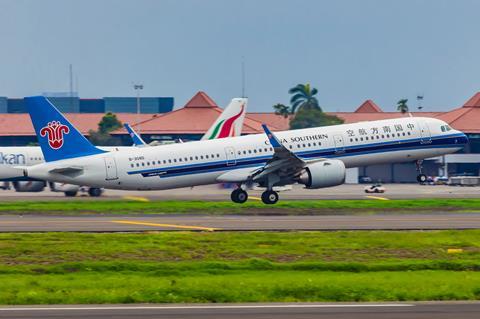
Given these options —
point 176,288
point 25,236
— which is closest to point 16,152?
point 25,236

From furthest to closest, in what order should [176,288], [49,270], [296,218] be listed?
1. [296,218]
2. [49,270]
3. [176,288]

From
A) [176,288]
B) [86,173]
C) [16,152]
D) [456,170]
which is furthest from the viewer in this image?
[456,170]

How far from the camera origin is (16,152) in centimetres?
7469

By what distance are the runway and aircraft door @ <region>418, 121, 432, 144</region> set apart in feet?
39.0

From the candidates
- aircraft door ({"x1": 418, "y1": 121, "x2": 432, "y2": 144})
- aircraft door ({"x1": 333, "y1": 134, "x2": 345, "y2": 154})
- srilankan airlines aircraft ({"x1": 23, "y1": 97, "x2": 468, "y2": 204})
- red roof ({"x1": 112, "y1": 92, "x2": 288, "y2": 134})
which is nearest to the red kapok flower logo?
srilankan airlines aircraft ({"x1": 23, "y1": 97, "x2": 468, "y2": 204})

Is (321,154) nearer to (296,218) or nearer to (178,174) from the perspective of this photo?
(178,174)

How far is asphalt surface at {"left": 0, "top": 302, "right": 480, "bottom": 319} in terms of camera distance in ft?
70.3

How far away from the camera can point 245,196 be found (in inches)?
2255

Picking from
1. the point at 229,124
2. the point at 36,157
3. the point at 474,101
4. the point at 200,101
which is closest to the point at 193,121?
the point at 200,101

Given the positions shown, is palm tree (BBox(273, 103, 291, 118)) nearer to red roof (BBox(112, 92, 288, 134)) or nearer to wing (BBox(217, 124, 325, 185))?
red roof (BBox(112, 92, 288, 134))

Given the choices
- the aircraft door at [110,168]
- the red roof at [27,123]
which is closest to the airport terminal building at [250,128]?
the red roof at [27,123]

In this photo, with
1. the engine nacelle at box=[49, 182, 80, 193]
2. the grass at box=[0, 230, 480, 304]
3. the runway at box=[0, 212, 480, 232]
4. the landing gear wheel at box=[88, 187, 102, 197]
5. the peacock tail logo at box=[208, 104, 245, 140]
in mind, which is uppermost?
the peacock tail logo at box=[208, 104, 245, 140]

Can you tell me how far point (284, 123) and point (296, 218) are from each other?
10316 cm

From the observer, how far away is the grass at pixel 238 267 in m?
24.8
